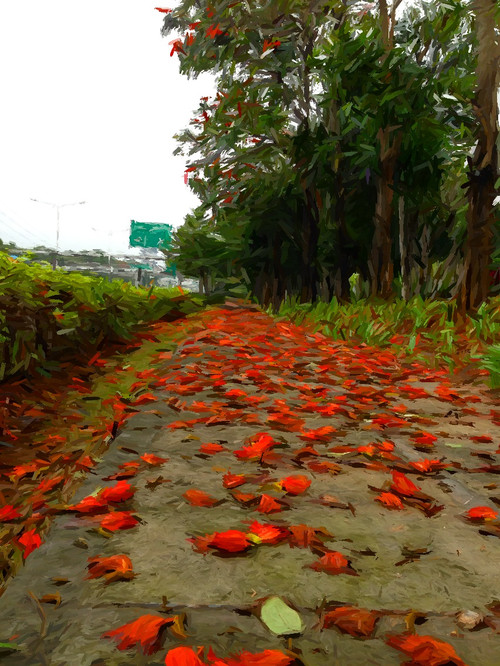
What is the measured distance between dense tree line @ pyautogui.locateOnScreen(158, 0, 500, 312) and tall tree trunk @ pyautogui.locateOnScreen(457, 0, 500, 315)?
0.13 m

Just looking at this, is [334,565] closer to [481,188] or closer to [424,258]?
[481,188]

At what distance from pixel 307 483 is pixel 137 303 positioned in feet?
16.0

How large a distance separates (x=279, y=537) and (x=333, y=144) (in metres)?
8.32

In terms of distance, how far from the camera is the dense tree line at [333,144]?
868 centimetres

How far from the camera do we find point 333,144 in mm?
9164

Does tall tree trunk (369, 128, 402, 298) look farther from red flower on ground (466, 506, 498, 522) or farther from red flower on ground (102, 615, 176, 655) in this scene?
red flower on ground (102, 615, 176, 655)

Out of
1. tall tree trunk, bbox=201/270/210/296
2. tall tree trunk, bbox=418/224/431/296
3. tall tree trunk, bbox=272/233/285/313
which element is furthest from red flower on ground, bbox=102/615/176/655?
tall tree trunk, bbox=201/270/210/296

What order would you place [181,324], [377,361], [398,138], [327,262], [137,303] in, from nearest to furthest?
[377,361], [137,303], [181,324], [398,138], [327,262]

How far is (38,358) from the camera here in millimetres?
4156

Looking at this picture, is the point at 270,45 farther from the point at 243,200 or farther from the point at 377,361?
the point at 377,361

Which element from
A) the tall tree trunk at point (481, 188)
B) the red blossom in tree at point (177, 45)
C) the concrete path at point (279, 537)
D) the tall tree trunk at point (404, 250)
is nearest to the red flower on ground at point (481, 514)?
the concrete path at point (279, 537)

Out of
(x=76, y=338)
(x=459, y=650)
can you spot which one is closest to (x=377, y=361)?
(x=76, y=338)

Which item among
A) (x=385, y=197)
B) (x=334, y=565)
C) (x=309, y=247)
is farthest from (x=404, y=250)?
(x=334, y=565)

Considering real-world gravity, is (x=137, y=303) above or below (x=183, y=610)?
above
